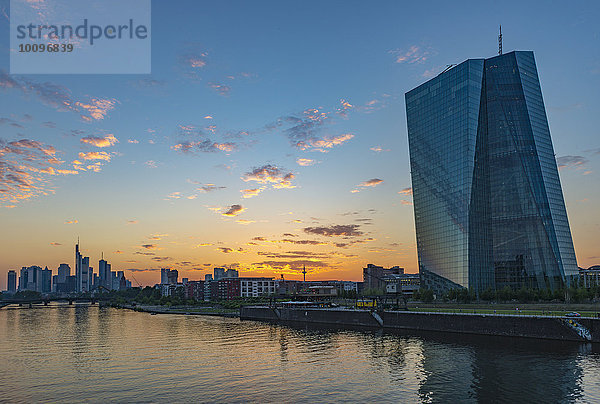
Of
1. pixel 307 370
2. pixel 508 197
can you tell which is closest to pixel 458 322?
pixel 307 370

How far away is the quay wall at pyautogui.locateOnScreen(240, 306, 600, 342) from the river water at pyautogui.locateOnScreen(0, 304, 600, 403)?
157 inches

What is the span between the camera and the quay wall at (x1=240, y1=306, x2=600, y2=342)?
286 feet

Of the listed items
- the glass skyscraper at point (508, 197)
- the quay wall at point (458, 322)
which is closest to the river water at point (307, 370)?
the quay wall at point (458, 322)

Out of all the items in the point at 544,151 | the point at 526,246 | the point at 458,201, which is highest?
the point at 544,151

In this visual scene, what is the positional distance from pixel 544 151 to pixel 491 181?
23.6 metres

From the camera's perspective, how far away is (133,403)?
50812mm

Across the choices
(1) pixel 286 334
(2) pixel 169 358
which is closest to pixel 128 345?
(2) pixel 169 358

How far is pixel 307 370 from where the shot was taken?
2689 inches

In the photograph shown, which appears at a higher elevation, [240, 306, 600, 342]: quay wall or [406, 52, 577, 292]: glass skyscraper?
[406, 52, 577, 292]: glass skyscraper

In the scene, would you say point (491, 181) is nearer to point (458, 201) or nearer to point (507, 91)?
point (458, 201)

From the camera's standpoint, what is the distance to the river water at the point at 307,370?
53312mm

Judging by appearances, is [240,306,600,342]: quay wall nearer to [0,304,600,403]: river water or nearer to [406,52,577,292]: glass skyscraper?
[0,304,600,403]: river water

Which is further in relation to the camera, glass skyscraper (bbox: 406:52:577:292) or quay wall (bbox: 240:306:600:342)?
glass skyscraper (bbox: 406:52:577:292)

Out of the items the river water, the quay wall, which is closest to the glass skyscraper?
the quay wall
